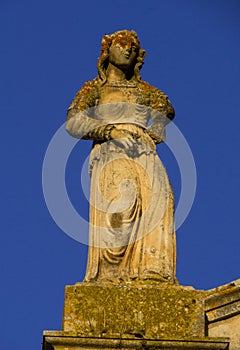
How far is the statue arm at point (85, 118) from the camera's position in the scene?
19.8m

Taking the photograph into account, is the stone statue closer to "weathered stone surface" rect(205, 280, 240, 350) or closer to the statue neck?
the statue neck

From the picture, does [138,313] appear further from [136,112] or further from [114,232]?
[136,112]

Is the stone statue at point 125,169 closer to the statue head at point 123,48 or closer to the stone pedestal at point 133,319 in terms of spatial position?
the statue head at point 123,48

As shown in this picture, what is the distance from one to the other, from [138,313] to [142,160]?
2.55 m

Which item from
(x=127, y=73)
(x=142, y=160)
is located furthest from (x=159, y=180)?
(x=127, y=73)

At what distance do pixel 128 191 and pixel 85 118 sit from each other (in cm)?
137

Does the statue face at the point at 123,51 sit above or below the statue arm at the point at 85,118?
above

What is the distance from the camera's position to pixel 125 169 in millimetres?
19422

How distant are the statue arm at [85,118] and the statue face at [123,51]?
0.41 metres

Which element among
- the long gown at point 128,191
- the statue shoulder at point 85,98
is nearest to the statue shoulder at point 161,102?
the long gown at point 128,191

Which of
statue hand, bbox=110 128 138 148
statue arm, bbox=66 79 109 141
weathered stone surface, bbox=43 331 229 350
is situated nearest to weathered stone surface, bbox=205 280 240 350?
weathered stone surface, bbox=43 331 229 350

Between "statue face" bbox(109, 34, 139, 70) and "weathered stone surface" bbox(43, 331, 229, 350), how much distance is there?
462 cm

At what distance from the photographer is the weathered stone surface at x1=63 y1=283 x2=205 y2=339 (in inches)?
691

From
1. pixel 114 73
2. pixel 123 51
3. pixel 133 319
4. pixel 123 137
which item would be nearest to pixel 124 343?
pixel 133 319
